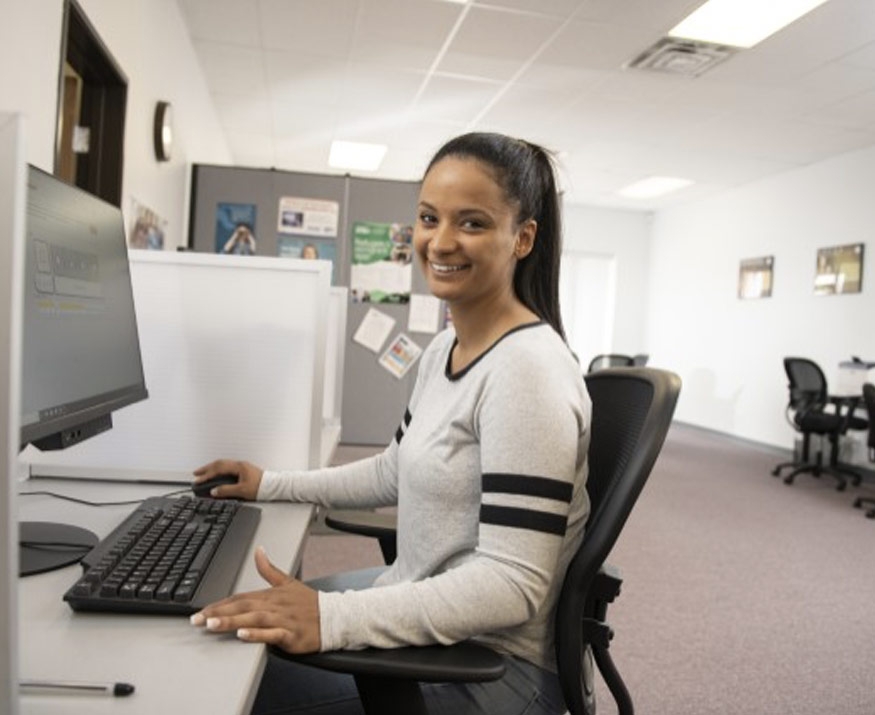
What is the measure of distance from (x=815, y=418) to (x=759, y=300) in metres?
2.13

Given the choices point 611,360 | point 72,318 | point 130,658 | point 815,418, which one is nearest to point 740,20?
point 815,418

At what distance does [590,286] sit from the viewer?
9.30m

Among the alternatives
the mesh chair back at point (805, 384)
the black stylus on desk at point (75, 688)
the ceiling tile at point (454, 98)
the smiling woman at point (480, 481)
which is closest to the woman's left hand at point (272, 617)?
the smiling woman at point (480, 481)

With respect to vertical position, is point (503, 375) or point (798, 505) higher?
point (503, 375)

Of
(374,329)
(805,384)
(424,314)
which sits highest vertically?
Result: (424,314)

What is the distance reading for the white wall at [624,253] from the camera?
907cm

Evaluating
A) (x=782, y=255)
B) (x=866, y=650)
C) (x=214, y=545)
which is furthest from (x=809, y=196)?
(x=214, y=545)

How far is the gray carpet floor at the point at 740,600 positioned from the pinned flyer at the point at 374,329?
739mm

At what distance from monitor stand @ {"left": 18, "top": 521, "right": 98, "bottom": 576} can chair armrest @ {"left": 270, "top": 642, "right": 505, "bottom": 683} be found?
0.33 m

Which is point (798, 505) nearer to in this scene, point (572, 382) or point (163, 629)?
point (572, 382)

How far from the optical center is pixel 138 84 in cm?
312

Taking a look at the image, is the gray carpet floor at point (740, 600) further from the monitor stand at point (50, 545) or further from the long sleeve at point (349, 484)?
the monitor stand at point (50, 545)

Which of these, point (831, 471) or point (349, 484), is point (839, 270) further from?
point (349, 484)

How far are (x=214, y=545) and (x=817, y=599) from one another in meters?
2.71
